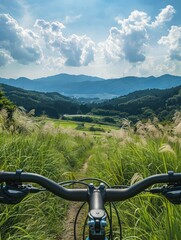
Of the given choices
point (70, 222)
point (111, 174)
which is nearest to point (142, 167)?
point (111, 174)

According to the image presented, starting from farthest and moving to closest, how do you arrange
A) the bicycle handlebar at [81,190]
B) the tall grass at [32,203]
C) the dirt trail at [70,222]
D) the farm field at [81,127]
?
the farm field at [81,127] < the dirt trail at [70,222] < the tall grass at [32,203] < the bicycle handlebar at [81,190]

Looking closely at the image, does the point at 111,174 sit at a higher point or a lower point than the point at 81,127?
lower

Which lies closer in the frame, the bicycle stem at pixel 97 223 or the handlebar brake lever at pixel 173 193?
the bicycle stem at pixel 97 223

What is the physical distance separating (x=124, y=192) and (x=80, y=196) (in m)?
0.26

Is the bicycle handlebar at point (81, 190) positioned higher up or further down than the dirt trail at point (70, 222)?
higher up

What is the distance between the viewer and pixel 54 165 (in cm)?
812

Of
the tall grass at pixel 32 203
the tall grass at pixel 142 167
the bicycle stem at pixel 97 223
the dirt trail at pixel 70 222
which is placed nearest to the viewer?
the bicycle stem at pixel 97 223

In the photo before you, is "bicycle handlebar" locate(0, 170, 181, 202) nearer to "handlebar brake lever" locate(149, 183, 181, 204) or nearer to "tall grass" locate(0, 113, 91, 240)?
"handlebar brake lever" locate(149, 183, 181, 204)

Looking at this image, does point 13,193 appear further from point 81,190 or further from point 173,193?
point 173,193

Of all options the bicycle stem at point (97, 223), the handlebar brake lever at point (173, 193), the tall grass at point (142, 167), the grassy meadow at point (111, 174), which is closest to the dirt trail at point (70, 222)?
the grassy meadow at point (111, 174)

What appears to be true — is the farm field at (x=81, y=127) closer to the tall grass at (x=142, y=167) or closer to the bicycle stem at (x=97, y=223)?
the tall grass at (x=142, y=167)

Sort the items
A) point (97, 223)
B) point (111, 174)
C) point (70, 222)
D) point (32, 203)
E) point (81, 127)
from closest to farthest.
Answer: point (97, 223), point (32, 203), point (70, 222), point (111, 174), point (81, 127)

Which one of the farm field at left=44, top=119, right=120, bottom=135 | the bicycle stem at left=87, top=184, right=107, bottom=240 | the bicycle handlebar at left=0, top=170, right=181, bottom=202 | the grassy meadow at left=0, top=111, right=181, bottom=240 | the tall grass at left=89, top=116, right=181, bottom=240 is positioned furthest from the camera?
the farm field at left=44, top=119, right=120, bottom=135

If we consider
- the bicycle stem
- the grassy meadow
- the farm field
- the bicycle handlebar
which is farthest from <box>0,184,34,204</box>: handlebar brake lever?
the farm field
